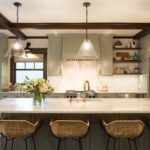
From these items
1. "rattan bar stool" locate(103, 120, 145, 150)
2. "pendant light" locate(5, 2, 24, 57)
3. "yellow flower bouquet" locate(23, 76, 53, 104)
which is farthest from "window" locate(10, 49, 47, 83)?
"rattan bar stool" locate(103, 120, 145, 150)

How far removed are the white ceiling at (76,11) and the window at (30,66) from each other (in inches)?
80.9

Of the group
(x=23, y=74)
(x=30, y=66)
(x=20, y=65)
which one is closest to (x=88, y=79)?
(x=30, y=66)

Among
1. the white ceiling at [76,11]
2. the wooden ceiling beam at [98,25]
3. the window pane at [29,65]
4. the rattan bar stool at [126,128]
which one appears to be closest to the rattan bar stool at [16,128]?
the rattan bar stool at [126,128]

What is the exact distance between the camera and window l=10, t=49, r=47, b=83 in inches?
275

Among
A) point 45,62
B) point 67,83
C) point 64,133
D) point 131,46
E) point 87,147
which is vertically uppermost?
point 131,46

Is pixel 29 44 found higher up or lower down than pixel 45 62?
higher up

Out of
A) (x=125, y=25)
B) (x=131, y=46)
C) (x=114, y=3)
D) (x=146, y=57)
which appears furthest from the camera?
(x=131, y=46)

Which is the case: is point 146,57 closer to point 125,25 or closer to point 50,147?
point 125,25

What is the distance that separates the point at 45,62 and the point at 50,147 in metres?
3.89

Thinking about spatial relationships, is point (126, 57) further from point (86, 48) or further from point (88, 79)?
point (86, 48)

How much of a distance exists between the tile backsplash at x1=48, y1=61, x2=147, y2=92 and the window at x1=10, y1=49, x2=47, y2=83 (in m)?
0.49

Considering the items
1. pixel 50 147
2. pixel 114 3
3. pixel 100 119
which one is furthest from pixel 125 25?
pixel 50 147

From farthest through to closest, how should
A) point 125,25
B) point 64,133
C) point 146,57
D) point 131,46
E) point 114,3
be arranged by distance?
point 131,46
point 146,57
point 125,25
point 114,3
point 64,133

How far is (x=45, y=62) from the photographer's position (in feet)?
23.0
